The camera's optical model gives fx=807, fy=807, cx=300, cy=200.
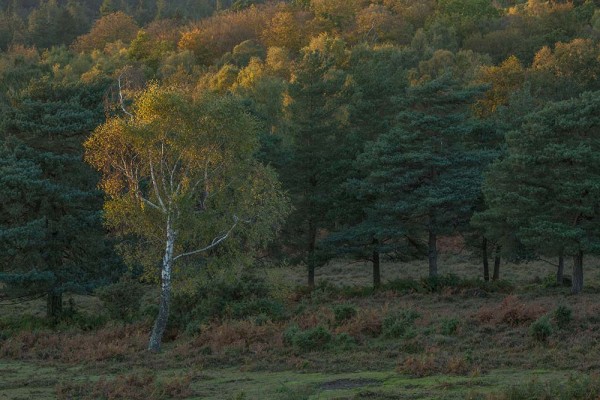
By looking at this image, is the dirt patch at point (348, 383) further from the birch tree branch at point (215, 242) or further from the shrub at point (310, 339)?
the birch tree branch at point (215, 242)

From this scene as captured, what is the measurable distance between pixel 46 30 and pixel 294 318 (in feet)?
350

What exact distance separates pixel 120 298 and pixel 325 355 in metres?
13.2

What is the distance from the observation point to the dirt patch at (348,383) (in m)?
18.8

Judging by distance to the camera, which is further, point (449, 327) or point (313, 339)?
point (449, 327)

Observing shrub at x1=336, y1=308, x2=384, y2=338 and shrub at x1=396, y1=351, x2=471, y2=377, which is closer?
shrub at x1=396, y1=351, x2=471, y2=377

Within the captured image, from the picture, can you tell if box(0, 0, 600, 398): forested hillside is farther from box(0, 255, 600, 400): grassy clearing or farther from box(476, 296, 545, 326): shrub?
box(476, 296, 545, 326): shrub

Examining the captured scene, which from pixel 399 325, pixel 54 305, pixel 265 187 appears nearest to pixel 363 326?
pixel 399 325

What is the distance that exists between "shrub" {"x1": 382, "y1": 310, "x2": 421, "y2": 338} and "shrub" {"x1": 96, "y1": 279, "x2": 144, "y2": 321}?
39.1 feet

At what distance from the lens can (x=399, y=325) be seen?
25984 mm

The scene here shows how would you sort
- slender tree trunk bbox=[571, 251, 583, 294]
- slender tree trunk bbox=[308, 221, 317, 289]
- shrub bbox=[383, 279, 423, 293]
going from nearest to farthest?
1. slender tree trunk bbox=[571, 251, 583, 294]
2. shrub bbox=[383, 279, 423, 293]
3. slender tree trunk bbox=[308, 221, 317, 289]

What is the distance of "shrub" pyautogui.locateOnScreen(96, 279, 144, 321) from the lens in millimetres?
33844

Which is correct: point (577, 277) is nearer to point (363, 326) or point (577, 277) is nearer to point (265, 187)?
point (363, 326)

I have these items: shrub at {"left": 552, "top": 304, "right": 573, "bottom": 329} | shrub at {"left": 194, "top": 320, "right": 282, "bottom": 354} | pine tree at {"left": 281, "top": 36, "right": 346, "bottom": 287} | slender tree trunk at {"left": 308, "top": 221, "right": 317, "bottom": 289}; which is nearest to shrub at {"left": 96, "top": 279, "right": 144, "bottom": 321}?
shrub at {"left": 194, "top": 320, "right": 282, "bottom": 354}

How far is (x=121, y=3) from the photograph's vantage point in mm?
165000
